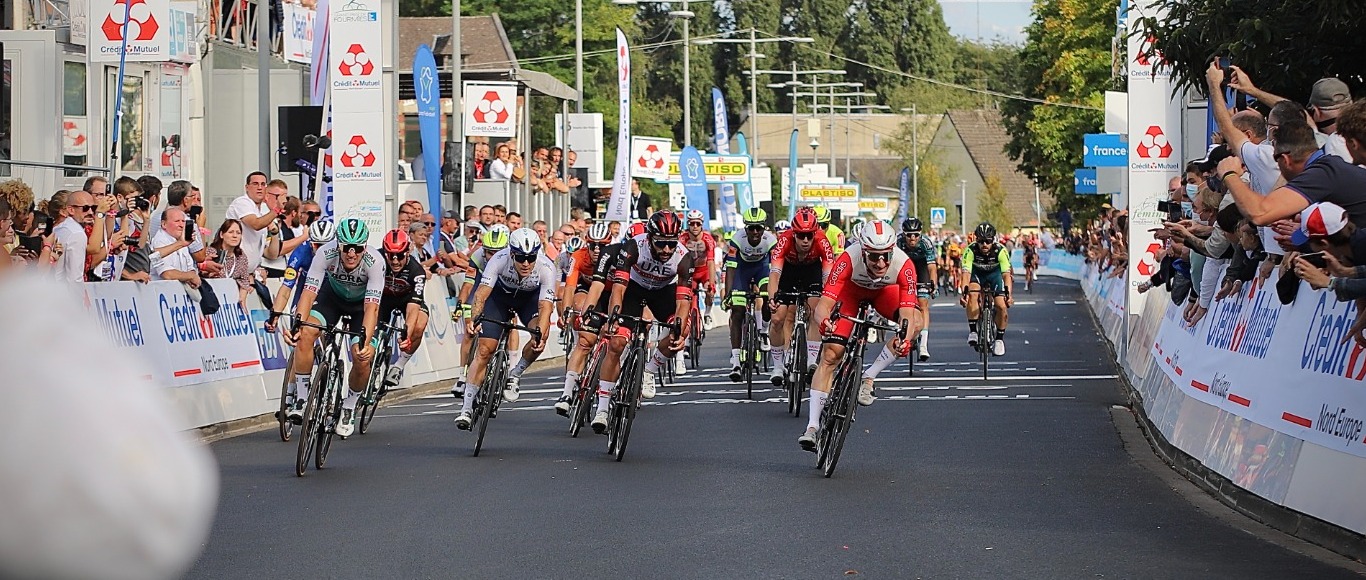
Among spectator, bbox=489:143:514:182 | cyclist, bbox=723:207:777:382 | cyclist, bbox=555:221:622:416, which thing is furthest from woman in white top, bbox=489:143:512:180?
cyclist, bbox=555:221:622:416

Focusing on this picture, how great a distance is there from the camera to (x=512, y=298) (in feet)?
50.4

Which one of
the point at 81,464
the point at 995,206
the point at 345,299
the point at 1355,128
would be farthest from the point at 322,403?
the point at 995,206

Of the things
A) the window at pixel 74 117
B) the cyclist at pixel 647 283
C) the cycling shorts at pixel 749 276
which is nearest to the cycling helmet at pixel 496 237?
the cyclist at pixel 647 283

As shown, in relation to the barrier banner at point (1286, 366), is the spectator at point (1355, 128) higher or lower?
higher

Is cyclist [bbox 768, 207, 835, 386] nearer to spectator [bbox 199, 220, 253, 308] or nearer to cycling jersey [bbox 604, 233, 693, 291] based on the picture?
cycling jersey [bbox 604, 233, 693, 291]

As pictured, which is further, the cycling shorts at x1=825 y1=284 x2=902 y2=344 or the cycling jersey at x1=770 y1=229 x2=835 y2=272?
the cycling jersey at x1=770 y1=229 x2=835 y2=272

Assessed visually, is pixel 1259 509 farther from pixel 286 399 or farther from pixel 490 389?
pixel 286 399

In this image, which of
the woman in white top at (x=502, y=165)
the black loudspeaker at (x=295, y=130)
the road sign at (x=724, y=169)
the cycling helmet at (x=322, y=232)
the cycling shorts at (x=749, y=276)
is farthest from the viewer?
the road sign at (x=724, y=169)

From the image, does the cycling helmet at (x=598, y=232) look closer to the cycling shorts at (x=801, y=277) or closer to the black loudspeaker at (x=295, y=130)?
the cycling shorts at (x=801, y=277)

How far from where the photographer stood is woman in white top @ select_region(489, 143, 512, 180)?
128 ft

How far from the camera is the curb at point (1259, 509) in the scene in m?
8.33

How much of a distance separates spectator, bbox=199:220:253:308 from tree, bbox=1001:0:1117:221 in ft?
139

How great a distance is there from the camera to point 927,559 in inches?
326

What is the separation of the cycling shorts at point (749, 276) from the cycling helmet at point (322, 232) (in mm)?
6618
